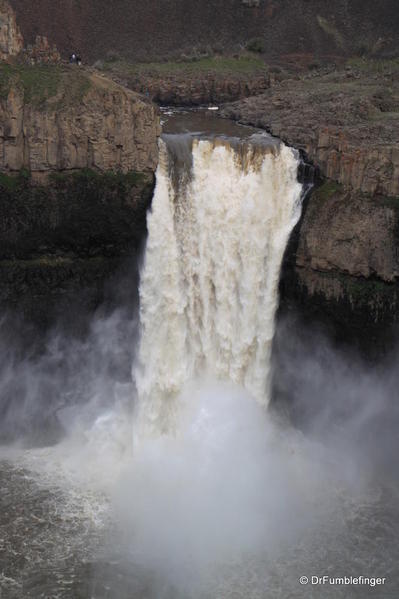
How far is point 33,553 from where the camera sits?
80.8ft

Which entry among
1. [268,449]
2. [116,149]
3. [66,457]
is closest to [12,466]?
[66,457]

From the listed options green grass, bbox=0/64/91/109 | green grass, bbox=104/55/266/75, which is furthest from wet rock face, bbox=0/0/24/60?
green grass, bbox=104/55/266/75

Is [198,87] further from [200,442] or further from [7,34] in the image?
[200,442]

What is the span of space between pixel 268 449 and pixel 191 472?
3271 millimetres

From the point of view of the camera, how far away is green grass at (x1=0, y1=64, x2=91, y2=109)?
3041 centimetres

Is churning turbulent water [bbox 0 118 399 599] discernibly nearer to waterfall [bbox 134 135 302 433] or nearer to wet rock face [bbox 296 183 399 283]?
waterfall [bbox 134 135 302 433]

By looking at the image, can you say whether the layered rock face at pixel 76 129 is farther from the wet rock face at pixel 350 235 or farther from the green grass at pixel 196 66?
the green grass at pixel 196 66

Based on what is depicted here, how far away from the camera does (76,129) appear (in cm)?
3044

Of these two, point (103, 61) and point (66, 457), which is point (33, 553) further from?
point (103, 61)

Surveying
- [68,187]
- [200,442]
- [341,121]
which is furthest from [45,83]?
[200,442]

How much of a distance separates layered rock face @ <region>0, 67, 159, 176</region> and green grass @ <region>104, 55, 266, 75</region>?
1665 cm

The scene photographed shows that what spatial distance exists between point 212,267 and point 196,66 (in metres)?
23.9

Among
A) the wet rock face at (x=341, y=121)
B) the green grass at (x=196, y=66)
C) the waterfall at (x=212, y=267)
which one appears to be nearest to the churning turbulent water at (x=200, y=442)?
the waterfall at (x=212, y=267)

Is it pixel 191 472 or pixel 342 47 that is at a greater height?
pixel 342 47
